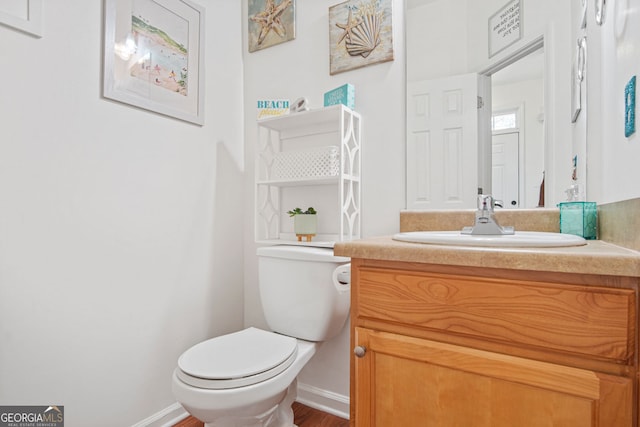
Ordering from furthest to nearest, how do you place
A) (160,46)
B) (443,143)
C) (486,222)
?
(160,46)
(443,143)
(486,222)

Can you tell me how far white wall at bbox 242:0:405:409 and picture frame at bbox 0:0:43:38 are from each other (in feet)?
3.16

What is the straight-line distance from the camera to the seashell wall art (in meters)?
1.46

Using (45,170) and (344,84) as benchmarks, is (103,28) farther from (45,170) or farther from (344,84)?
(344,84)

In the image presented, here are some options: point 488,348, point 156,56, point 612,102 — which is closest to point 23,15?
point 156,56

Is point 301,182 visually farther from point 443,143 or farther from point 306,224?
point 443,143

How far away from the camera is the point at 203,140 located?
166 cm

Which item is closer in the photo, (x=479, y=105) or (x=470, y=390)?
(x=470, y=390)

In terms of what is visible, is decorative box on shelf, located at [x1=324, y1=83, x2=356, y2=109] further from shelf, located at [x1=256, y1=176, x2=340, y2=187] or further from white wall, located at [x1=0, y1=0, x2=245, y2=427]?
white wall, located at [x1=0, y1=0, x2=245, y2=427]

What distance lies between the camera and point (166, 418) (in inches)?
56.7

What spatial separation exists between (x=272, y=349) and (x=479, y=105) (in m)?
1.24

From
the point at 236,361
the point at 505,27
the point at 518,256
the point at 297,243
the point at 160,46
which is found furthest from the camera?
the point at 297,243

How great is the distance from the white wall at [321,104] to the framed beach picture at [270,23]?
3 centimetres

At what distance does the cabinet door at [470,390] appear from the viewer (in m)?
0.61

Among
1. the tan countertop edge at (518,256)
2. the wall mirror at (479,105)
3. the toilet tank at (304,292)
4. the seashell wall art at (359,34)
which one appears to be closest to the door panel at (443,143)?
the wall mirror at (479,105)
